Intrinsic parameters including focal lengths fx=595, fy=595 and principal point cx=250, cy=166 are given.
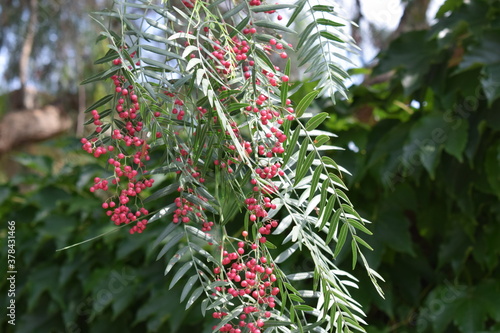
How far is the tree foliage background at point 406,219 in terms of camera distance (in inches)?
54.8

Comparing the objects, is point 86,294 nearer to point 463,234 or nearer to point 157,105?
point 463,234

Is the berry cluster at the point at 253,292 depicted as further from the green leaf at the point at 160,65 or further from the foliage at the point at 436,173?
the foliage at the point at 436,173

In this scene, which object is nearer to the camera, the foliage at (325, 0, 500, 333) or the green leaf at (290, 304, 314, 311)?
the green leaf at (290, 304, 314, 311)

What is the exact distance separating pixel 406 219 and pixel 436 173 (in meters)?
0.14

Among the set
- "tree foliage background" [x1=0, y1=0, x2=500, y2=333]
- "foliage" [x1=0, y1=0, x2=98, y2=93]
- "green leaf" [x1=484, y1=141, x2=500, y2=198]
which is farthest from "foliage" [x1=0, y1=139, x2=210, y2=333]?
"foliage" [x1=0, y1=0, x2=98, y2=93]

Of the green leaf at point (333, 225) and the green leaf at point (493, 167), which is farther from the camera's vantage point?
the green leaf at point (493, 167)

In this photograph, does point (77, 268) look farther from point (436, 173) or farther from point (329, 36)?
point (329, 36)

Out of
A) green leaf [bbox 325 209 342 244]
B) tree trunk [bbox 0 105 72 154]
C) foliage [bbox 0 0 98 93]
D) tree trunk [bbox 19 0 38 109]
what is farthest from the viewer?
tree trunk [bbox 0 105 72 154]

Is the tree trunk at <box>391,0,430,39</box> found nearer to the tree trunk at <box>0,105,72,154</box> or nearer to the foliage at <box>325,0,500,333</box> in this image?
the foliage at <box>325,0,500,333</box>

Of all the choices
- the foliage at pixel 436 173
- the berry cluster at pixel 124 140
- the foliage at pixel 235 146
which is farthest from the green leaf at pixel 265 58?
the foliage at pixel 436 173

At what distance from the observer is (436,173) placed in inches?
57.9

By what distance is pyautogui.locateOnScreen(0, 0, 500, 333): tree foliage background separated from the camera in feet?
4.57

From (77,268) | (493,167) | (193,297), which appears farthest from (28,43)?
(193,297)

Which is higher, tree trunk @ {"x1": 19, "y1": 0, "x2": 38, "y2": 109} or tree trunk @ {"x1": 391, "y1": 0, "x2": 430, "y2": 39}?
tree trunk @ {"x1": 391, "y1": 0, "x2": 430, "y2": 39}
